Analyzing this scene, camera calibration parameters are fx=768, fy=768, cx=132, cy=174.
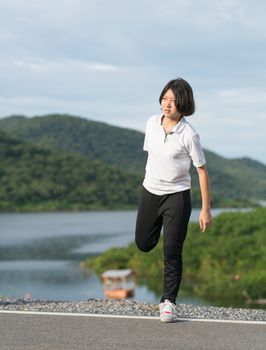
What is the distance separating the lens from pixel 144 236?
688cm

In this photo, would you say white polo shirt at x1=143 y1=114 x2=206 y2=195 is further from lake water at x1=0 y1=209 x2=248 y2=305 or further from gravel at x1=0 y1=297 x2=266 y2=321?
lake water at x1=0 y1=209 x2=248 y2=305

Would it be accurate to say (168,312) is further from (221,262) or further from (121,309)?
(221,262)

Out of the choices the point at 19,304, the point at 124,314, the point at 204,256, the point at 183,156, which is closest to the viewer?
the point at 183,156

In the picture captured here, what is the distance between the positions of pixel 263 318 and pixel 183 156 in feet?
6.29

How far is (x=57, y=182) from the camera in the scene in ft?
534

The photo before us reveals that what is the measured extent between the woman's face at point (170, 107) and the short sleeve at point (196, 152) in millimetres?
301

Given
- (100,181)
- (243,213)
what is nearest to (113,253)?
(243,213)

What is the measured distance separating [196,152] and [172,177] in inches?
12.2

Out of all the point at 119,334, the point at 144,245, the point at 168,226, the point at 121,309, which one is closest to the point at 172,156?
the point at 168,226

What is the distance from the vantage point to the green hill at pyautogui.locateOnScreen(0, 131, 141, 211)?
497 ft

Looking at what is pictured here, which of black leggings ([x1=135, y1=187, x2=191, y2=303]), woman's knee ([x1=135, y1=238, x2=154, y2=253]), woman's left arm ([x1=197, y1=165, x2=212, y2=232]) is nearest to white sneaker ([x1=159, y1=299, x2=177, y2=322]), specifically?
black leggings ([x1=135, y1=187, x2=191, y2=303])

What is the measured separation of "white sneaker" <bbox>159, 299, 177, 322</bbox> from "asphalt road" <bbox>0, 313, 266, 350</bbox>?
0.17 feet

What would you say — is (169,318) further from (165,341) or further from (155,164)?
(155,164)

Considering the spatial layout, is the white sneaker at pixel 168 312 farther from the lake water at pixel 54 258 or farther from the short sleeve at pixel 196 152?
the lake water at pixel 54 258
